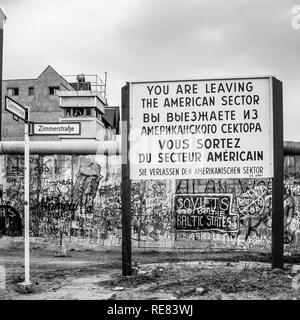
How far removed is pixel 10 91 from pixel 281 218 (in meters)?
59.2

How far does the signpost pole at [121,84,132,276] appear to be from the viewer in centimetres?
781

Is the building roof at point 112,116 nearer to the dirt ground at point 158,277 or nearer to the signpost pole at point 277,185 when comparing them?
the dirt ground at point 158,277

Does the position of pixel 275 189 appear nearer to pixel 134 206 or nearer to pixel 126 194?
pixel 126 194

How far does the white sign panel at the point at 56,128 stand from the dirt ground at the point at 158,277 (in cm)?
249

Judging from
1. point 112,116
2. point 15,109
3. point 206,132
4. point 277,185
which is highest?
point 112,116

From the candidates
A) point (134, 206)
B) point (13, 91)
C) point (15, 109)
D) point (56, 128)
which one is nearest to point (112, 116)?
point (13, 91)

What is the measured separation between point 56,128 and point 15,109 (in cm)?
73

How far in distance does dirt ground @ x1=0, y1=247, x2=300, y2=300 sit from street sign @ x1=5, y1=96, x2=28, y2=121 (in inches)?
107

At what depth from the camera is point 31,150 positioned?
11234 mm

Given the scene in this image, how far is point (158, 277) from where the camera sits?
7.73 metres

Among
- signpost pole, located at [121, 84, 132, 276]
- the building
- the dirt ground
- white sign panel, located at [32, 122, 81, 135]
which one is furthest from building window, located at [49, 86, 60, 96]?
white sign panel, located at [32, 122, 81, 135]

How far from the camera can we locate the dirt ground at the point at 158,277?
21.8 feet

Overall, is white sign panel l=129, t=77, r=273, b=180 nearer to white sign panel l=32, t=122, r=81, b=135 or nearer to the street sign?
white sign panel l=32, t=122, r=81, b=135

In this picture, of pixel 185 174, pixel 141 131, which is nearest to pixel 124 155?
pixel 141 131
